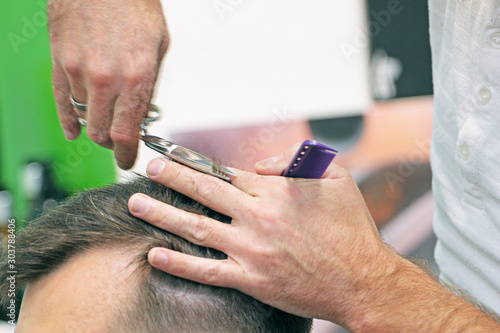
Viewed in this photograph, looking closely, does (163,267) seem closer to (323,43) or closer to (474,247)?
(474,247)

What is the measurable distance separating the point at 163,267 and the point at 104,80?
0.37 metres

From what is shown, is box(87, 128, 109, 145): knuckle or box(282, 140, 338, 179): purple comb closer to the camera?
box(282, 140, 338, 179): purple comb

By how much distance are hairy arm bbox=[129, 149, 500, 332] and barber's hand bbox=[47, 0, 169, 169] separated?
0.13 metres

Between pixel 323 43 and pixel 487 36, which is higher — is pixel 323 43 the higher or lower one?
the lower one

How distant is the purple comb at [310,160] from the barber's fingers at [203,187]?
3.9 inches

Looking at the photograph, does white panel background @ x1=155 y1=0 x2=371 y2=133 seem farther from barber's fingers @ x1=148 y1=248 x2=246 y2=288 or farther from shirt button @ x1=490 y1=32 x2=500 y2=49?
barber's fingers @ x1=148 y1=248 x2=246 y2=288

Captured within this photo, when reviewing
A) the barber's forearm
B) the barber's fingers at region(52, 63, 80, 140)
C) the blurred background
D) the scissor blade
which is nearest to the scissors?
the scissor blade

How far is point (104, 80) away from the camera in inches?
33.2

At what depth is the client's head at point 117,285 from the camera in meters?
0.81

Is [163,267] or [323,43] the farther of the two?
[323,43]

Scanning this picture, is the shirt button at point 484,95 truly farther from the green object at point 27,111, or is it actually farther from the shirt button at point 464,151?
the green object at point 27,111

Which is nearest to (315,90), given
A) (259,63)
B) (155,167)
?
(259,63)

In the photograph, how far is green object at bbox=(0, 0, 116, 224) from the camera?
223 centimetres

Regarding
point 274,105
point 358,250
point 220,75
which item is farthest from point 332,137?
point 358,250
